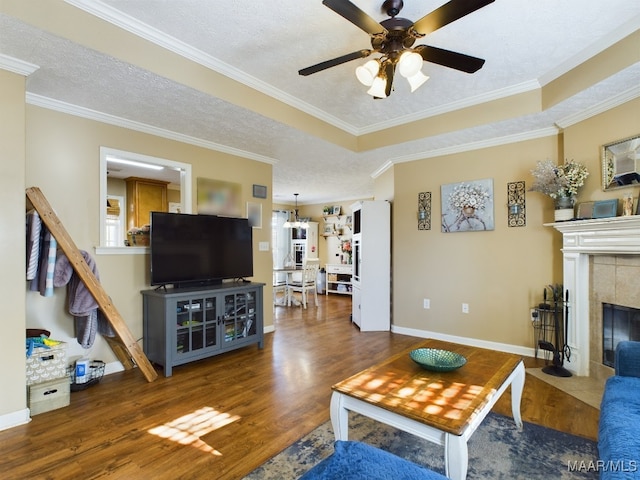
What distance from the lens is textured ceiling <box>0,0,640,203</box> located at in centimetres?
212

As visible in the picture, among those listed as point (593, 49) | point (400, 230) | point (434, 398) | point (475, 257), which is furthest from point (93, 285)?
point (593, 49)

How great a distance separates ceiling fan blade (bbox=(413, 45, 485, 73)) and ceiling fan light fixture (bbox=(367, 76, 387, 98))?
10.3 inches

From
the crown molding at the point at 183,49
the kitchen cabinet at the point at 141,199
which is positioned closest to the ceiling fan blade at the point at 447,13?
the crown molding at the point at 183,49

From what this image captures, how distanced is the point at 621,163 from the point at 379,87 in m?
2.19

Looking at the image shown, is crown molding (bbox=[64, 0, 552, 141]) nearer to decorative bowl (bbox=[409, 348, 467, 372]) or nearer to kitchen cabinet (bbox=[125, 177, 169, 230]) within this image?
decorative bowl (bbox=[409, 348, 467, 372])

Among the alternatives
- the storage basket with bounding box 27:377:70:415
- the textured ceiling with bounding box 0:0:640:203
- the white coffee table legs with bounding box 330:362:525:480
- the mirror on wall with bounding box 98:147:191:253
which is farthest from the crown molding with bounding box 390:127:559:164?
the storage basket with bounding box 27:377:70:415

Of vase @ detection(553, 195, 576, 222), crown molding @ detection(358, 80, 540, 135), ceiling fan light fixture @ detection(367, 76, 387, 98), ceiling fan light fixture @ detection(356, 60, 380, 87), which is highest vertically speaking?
crown molding @ detection(358, 80, 540, 135)

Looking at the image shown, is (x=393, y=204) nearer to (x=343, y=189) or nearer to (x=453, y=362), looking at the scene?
(x=343, y=189)

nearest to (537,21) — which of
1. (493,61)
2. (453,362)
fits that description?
(493,61)

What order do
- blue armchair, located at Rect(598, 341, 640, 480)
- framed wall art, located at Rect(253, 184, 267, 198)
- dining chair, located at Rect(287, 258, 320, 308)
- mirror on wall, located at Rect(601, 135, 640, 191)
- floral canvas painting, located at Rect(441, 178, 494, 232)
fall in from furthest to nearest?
dining chair, located at Rect(287, 258, 320, 308) < framed wall art, located at Rect(253, 184, 267, 198) < floral canvas painting, located at Rect(441, 178, 494, 232) < mirror on wall, located at Rect(601, 135, 640, 191) < blue armchair, located at Rect(598, 341, 640, 480)

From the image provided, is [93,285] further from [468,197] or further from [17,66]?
[468,197]

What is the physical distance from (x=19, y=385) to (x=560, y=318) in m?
4.56

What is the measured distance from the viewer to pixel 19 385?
88.9 inches

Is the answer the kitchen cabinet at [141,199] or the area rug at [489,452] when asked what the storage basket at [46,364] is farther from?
the kitchen cabinet at [141,199]
